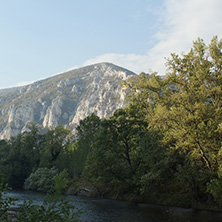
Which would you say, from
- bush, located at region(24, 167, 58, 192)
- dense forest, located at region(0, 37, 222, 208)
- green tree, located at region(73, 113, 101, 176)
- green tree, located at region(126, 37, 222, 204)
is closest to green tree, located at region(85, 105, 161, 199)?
dense forest, located at region(0, 37, 222, 208)

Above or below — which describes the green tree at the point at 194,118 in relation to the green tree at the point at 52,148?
above

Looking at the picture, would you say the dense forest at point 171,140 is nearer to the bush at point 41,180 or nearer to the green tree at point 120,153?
the green tree at point 120,153

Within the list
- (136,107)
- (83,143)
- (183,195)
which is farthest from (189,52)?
(83,143)

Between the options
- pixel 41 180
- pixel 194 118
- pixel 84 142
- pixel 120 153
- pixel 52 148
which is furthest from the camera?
pixel 52 148

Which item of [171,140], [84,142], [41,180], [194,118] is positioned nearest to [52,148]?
[84,142]

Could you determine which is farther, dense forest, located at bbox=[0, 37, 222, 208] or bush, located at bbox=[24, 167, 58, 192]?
bush, located at bbox=[24, 167, 58, 192]

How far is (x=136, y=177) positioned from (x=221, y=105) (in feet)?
54.7

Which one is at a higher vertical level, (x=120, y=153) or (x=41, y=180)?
(x=120, y=153)

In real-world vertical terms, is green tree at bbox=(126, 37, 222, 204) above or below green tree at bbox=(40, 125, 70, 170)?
above

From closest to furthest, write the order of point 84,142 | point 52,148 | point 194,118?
point 194,118 < point 84,142 < point 52,148

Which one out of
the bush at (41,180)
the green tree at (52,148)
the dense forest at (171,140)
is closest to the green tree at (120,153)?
the dense forest at (171,140)

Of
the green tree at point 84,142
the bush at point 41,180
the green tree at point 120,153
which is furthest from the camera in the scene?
the green tree at point 84,142

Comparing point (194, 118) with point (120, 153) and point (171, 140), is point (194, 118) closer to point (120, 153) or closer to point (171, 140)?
point (171, 140)

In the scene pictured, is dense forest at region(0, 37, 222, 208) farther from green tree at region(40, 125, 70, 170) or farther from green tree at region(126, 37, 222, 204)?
green tree at region(40, 125, 70, 170)
